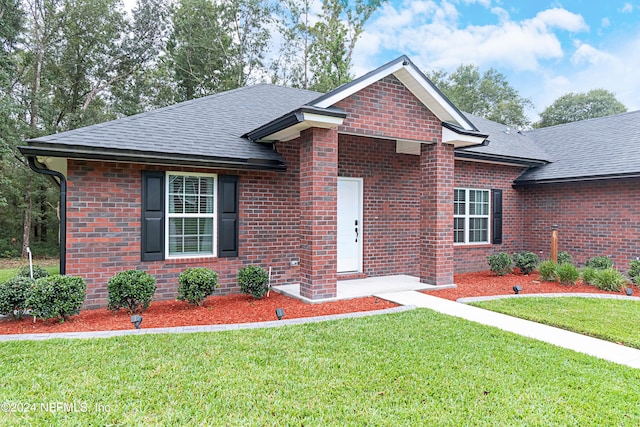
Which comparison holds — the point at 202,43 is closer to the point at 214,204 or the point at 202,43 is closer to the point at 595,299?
the point at 214,204

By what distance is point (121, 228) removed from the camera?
6328mm

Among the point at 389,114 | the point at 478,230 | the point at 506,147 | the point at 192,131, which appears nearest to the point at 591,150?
the point at 506,147

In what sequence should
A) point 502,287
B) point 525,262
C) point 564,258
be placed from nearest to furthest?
point 502,287 < point 525,262 < point 564,258

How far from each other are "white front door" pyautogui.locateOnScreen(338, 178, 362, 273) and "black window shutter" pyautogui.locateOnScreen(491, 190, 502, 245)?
4580 mm

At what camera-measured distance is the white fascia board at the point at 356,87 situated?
6238 mm

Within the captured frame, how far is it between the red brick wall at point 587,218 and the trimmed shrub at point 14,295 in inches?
482

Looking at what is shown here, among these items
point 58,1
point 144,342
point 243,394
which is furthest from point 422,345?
point 58,1

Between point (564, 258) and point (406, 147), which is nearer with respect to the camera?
point (406, 147)

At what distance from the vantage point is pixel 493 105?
3594 cm

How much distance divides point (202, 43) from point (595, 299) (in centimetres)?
2235

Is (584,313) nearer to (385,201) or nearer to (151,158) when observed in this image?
(385,201)

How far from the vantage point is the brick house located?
6195mm

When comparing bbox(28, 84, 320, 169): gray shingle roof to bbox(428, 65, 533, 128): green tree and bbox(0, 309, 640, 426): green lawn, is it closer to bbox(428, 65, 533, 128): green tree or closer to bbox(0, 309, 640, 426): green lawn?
bbox(0, 309, 640, 426): green lawn

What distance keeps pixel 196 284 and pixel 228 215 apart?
5.28 ft
